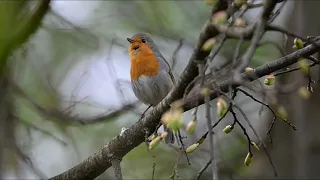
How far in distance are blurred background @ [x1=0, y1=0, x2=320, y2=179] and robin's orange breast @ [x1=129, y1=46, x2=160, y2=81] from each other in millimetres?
167

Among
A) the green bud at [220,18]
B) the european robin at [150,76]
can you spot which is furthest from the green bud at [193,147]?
the european robin at [150,76]

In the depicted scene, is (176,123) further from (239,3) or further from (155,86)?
(155,86)

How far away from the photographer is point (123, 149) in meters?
3.00

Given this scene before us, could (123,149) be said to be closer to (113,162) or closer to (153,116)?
(113,162)

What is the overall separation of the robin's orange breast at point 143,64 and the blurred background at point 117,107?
6.6 inches

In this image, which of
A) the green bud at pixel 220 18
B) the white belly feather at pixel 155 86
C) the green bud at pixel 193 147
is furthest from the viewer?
the white belly feather at pixel 155 86

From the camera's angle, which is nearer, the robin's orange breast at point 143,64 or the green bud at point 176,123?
the green bud at point 176,123

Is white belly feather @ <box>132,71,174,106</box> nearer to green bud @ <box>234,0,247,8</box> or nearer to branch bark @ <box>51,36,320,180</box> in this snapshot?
branch bark @ <box>51,36,320,180</box>

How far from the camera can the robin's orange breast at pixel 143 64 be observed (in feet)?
13.8

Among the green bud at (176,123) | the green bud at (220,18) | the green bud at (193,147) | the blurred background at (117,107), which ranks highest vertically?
the green bud at (220,18)

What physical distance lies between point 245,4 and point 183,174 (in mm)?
3162

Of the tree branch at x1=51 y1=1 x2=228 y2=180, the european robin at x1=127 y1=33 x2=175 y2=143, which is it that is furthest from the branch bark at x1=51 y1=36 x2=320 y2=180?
the european robin at x1=127 y1=33 x2=175 y2=143

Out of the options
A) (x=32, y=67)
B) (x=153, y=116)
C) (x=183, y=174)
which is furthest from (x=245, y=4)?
(x=32, y=67)

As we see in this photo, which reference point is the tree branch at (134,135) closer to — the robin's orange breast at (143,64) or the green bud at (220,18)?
the green bud at (220,18)
